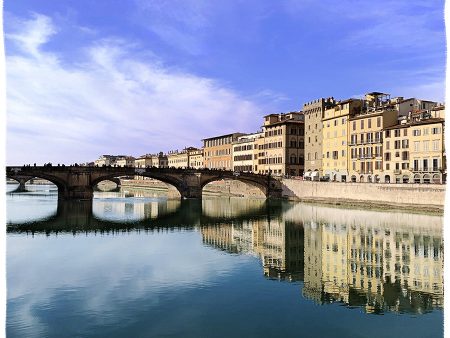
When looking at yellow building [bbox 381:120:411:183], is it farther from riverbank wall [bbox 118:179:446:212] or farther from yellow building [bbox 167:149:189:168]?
yellow building [bbox 167:149:189:168]

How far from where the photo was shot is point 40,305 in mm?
12664

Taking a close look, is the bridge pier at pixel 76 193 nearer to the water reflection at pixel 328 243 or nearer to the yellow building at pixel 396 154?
the water reflection at pixel 328 243

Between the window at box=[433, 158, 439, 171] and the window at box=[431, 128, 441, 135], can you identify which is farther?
the window at box=[433, 158, 439, 171]

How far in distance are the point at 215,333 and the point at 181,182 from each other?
4936cm

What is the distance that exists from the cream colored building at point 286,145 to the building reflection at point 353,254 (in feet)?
103

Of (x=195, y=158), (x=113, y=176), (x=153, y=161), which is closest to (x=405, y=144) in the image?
(x=113, y=176)

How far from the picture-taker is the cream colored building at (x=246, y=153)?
78812mm

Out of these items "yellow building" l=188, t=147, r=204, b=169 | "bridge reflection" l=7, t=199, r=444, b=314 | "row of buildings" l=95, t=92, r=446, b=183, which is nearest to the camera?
"bridge reflection" l=7, t=199, r=444, b=314

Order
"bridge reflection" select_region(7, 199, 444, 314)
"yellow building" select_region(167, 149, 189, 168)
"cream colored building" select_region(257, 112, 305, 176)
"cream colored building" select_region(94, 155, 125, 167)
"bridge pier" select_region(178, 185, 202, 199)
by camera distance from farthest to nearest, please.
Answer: "cream colored building" select_region(94, 155, 125, 167) < "yellow building" select_region(167, 149, 189, 168) < "cream colored building" select_region(257, 112, 305, 176) < "bridge pier" select_region(178, 185, 202, 199) < "bridge reflection" select_region(7, 199, 444, 314)

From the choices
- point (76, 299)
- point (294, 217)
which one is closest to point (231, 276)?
point (76, 299)

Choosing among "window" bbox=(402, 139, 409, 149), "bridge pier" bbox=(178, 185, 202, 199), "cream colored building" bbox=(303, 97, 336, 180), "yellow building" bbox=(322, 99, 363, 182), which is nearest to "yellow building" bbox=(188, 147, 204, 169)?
"cream colored building" bbox=(303, 97, 336, 180)

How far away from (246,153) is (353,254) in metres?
60.2

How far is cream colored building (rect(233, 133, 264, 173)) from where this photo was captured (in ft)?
259

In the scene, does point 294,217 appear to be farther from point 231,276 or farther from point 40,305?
point 40,305
